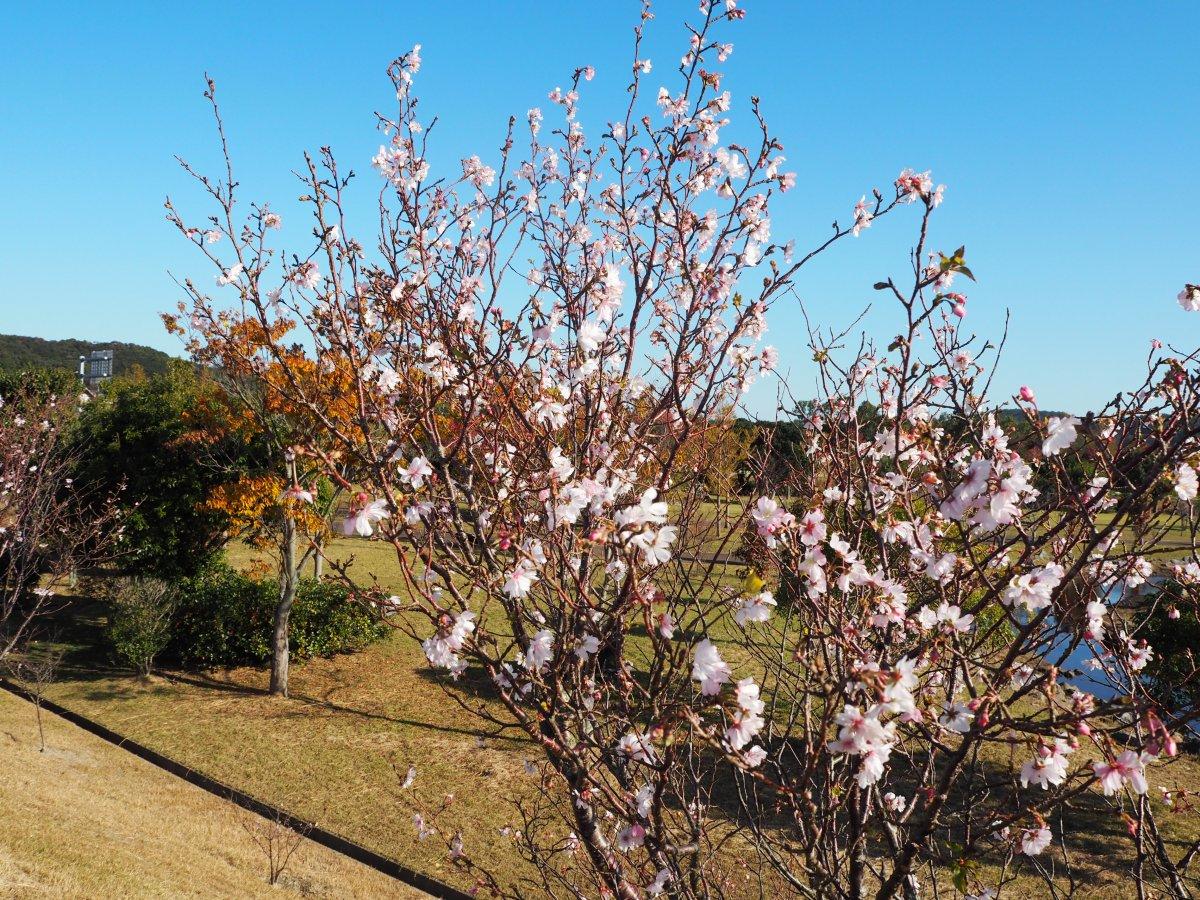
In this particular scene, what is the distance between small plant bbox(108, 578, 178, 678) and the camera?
463 inches

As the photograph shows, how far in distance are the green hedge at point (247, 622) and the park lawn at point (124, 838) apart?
2802mm

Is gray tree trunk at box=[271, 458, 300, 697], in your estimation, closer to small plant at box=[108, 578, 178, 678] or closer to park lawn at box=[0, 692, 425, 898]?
small plant at box=[108, 578, 178, 678]

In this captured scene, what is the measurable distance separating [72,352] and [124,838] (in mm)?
53761

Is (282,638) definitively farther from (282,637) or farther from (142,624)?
(142,624)

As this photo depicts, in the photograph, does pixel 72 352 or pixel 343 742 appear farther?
pixel 72 352

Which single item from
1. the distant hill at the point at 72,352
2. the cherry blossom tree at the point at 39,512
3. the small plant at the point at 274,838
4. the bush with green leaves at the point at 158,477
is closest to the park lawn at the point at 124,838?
the small plant at the point at 274,838

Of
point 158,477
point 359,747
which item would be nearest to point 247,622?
point 158,477

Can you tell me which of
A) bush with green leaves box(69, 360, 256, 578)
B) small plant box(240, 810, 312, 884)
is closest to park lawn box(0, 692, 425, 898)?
small plant box(240, 810, 312, 884)

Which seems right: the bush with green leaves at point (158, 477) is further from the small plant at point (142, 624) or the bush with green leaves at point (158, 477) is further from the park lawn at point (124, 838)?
the park lawn at point (124, 838)

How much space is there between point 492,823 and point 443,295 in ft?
18.6

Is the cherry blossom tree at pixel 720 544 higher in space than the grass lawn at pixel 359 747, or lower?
higher

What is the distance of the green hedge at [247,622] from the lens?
12320 millimetres

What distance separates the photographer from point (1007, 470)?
211 centimetres

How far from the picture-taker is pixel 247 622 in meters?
12.5
